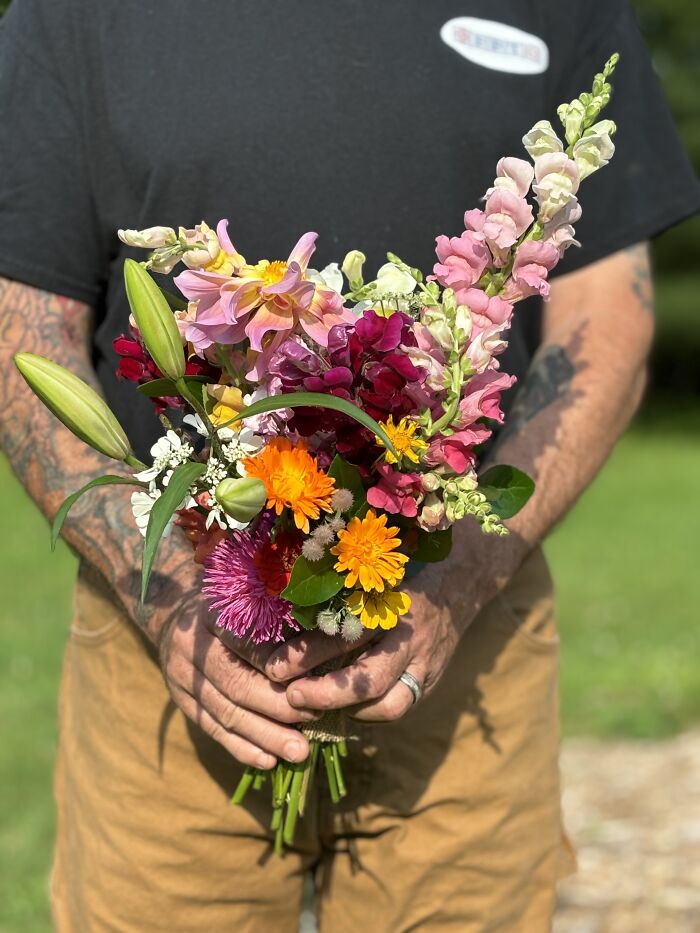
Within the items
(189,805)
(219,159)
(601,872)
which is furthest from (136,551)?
(601,872)

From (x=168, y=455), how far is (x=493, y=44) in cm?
121

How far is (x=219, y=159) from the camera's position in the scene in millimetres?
2168

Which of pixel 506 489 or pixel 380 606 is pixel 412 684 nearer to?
pixel 380 606

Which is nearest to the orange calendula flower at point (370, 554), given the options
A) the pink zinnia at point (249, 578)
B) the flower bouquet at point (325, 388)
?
the flower bouquet at point (325, 388)

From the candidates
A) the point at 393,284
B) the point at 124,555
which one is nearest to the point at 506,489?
the point at 393,284

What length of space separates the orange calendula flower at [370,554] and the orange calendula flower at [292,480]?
0.06 meters

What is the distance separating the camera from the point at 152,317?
153cm

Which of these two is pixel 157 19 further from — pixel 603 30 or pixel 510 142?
pixel 603 30

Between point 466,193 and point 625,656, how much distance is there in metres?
5.29

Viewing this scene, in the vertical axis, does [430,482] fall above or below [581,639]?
above

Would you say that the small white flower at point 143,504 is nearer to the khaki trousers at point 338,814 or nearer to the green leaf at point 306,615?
the green leaf at point 306,615

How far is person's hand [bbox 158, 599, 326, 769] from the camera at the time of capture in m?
1.85

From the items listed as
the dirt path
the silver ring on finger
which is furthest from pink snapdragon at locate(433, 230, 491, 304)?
the dirt path

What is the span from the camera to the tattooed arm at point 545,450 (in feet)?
6.11
